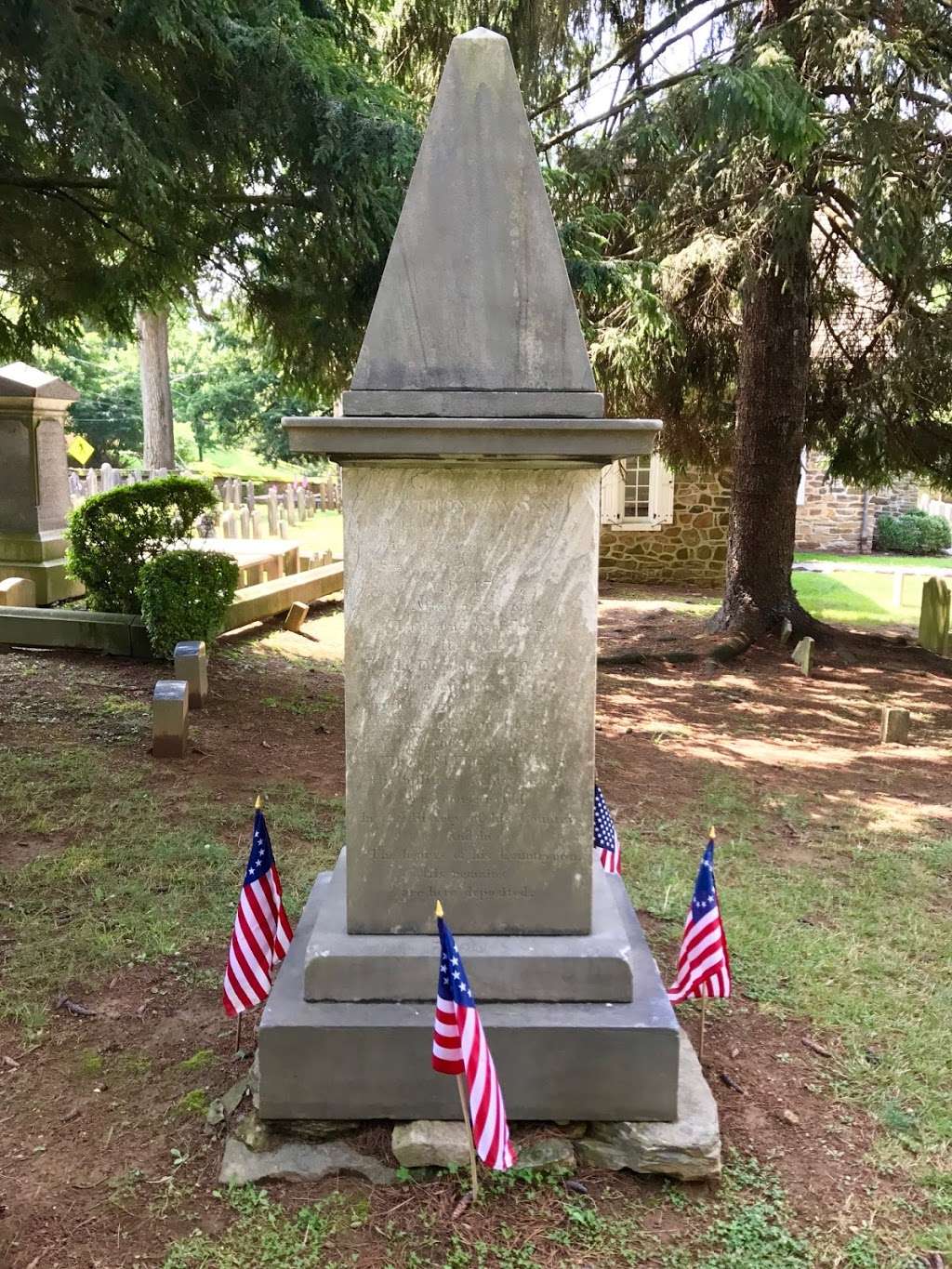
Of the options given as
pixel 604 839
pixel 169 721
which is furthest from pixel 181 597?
pixel 604 839

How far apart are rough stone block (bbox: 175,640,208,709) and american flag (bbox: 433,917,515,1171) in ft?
19.9

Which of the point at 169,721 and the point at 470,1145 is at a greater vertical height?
the point at 169,721

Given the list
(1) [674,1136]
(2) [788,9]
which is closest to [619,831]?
(1) [674,1136]

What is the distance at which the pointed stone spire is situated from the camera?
3064 mm

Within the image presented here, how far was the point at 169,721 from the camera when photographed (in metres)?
7.09

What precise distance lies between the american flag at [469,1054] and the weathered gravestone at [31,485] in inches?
401

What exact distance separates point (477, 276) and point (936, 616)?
1109 centimetres

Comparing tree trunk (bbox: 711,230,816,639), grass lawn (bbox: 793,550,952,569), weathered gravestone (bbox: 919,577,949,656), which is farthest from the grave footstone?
grass lawn (bbox: 793,550,952,569)

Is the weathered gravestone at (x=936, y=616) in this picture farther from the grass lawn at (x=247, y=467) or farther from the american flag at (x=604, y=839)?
the grass lawn at (x=247, y=467)

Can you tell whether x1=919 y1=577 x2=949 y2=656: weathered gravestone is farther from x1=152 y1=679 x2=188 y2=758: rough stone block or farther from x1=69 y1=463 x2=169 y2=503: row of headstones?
x1=69 y1=463 x2=169 y2=503: row of headstones

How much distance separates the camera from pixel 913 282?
9.68 m

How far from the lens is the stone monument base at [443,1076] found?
3.13 metres

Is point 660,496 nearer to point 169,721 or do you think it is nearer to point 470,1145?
point 169,721

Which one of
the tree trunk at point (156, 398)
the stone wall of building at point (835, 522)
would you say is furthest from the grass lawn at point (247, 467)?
the stone wall of building at point (835, 522)
